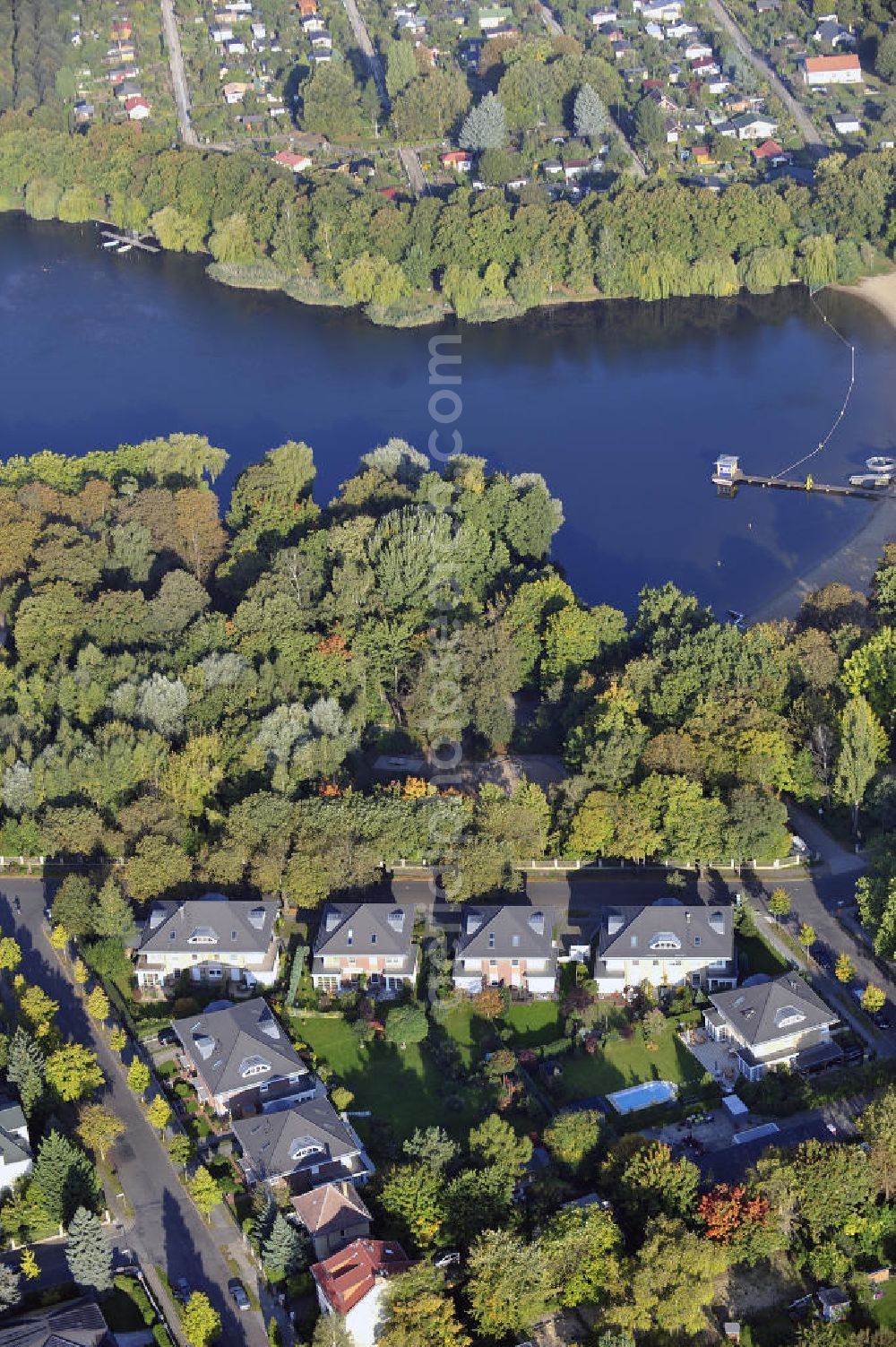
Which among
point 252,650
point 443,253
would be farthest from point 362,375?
point 252,650

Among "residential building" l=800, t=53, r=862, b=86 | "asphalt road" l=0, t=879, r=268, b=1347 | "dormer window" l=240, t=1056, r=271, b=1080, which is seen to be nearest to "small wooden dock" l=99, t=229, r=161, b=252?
"residential building" l=800, t=53, r=862, b=86

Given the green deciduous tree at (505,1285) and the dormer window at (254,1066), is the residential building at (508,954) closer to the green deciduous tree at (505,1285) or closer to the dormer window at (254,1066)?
the dormer window at (254,1066)

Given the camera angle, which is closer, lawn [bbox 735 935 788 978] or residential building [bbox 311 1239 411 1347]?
residential building [bbox 311 1239 411 1347]

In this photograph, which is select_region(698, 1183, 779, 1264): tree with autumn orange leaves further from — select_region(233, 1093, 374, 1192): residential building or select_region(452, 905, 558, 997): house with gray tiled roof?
select_region(452, 905, 558, 997): house with gray tiled roof

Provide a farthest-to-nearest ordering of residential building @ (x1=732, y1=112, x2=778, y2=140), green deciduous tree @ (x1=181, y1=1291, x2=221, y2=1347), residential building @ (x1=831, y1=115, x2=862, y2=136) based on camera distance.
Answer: residential building @ (x1=831, y1=115, x2=862, y2=136)
residential building @ (x1=732, y1=112, x2=778, y2=140)
green deciduous tree @ (x1=181, y1=1291, x2=221, y2=1347)

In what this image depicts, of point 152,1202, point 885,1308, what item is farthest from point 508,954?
point 885,1308

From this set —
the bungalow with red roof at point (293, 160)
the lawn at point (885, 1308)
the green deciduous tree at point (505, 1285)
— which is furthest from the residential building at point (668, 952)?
the bungalow with red roof at point (293, 160)

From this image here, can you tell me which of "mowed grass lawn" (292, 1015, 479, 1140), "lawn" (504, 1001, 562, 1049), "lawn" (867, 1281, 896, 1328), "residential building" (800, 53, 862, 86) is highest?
"residential building" (800, 53, 862, 86)
